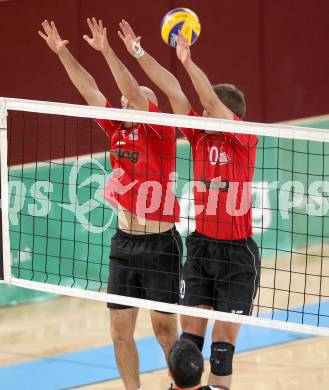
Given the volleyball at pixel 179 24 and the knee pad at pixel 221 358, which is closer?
the knee pad at pixel 221 358

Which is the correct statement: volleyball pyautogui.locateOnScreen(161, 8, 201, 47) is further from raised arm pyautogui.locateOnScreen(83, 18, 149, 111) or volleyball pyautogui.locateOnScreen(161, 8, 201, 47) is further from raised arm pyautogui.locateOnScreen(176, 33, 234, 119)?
raised arm pyautogui.locateOnScreen(83, 18, 149, 111)

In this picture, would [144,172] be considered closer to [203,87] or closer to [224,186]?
[224,186]

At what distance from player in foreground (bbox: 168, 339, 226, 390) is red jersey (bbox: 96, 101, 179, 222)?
2382mm

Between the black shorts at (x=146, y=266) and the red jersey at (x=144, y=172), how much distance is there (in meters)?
0.20

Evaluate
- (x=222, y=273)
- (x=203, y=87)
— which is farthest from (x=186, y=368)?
(x=203, y=87)

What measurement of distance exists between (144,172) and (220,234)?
0.85 m

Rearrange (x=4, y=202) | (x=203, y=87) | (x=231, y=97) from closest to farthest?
(x=203, y=87) < (x=231, y=97) < (x=4, y=202)

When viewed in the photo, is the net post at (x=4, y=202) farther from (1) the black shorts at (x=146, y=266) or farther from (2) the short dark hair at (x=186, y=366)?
(2) the short dark hair at (x=186, y=366)

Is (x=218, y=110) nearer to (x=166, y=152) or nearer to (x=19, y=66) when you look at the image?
(x=166, y=152)

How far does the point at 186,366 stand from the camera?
4840 millimetres

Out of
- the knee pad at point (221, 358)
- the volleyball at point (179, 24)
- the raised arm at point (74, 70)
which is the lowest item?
the knee pad at point (221, 358)

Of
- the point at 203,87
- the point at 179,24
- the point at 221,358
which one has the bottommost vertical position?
the point at 221,358

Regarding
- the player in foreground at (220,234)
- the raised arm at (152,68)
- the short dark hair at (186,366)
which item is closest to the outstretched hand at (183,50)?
the player in foreground at (220,234)

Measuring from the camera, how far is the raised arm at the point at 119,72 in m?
7.04
